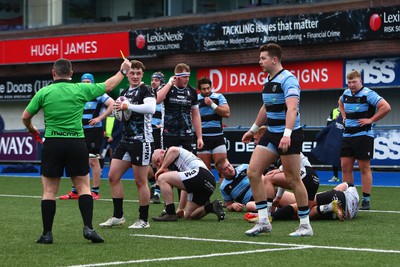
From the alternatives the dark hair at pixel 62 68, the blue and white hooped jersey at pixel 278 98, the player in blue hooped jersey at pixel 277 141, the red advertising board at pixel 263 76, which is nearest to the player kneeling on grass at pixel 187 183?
the player in blue hooped jersey at pixel 277 141

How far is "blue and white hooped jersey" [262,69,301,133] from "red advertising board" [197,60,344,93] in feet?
66.2

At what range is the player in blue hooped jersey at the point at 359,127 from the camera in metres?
14.4

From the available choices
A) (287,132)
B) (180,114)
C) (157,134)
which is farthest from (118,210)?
(157,134)

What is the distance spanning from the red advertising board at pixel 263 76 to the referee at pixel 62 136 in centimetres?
2115

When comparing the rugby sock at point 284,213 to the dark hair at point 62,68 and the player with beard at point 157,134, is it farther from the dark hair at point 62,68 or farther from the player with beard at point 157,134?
the player with beard at point 157,134

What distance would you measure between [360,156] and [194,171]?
301cm

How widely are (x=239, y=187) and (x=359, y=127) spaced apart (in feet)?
6.91

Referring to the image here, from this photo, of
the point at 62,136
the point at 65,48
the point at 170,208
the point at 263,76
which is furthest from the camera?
the point at 65,48

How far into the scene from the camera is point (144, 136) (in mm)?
11734

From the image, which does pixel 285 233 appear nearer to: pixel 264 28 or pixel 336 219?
pixel 336 219

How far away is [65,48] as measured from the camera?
37781 millimetres

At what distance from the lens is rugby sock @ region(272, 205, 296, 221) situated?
12508 millimetres

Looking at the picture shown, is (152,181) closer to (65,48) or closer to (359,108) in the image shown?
(359,108)

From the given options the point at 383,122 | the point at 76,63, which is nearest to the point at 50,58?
the point at 76,63
